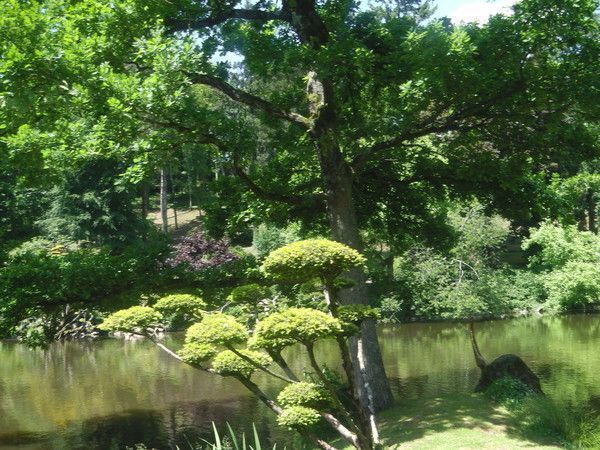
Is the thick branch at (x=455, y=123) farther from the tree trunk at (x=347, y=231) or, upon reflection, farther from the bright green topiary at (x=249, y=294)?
the bright green topiary at (x=249, y=294)

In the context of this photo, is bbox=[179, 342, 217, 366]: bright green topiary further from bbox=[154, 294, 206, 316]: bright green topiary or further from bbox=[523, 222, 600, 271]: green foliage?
bbox=[523, 222, 600, 271]: green foliage

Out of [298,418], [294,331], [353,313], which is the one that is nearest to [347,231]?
[353,313]

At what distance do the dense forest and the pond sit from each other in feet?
8.75

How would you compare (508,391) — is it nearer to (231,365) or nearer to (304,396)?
(304,396)

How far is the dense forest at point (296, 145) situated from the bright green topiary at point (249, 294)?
25mm

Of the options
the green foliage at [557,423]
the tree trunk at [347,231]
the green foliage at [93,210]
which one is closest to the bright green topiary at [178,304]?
the tree trunk at [347,231]

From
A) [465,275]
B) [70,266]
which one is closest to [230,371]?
[70,266]

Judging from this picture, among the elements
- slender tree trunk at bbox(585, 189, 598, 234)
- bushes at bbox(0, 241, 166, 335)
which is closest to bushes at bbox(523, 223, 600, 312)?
slender tree trunk at bbox(585, 189, 598, 234)

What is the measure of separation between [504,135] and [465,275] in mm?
14401

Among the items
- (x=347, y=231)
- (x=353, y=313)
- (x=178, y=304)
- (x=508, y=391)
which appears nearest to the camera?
(x=353, y=313)

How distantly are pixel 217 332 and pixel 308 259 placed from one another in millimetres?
1158

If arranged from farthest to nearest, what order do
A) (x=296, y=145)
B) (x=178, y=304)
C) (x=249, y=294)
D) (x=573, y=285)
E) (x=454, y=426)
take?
1. (x=573, y=285)
2. (x=296, y=145)
3. (x=454, y=426)
4. (x=249, y=294)
5. (x=178, y=304)

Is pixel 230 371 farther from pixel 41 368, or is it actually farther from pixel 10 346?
pixel 10 346

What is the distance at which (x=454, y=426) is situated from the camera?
8625 mm
